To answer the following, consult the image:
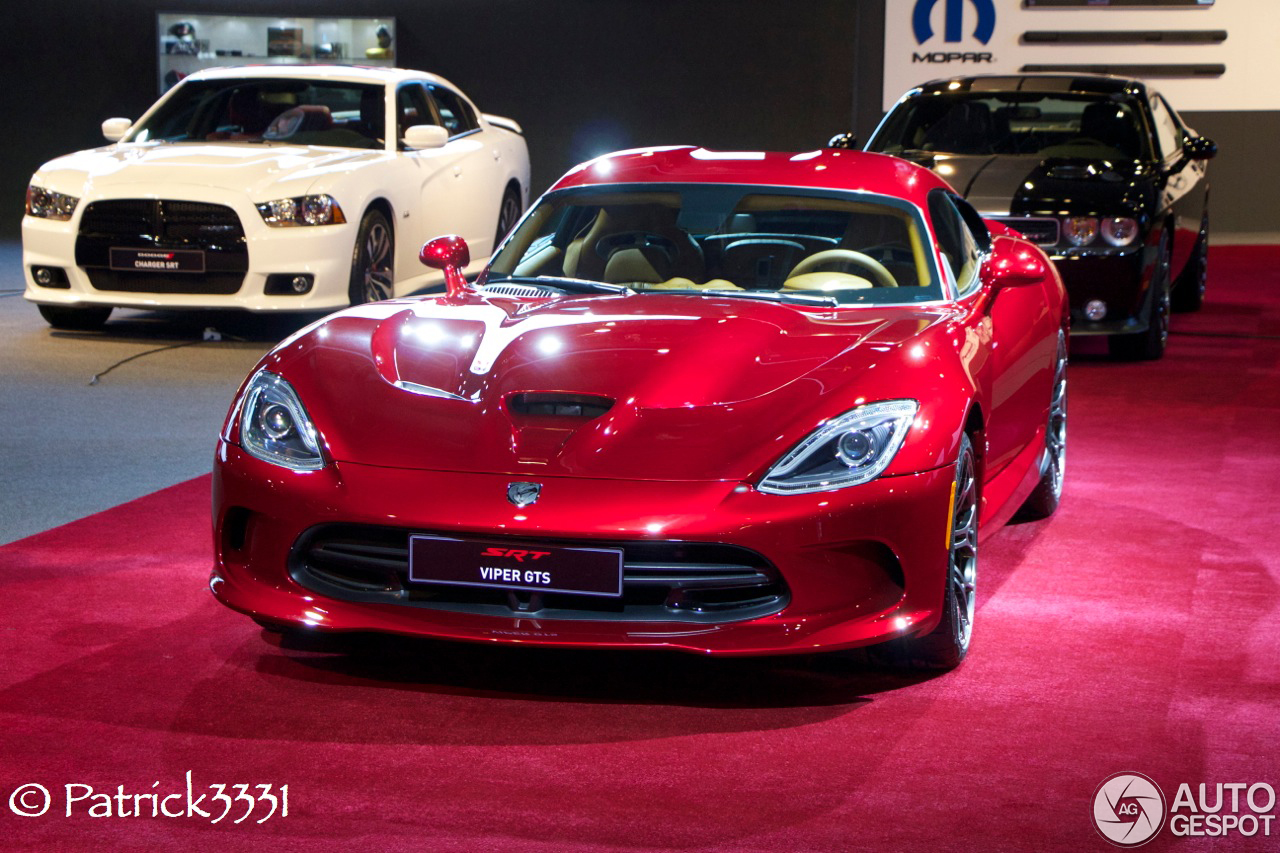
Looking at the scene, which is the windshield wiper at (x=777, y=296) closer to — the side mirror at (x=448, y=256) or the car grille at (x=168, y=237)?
the side mirror at (x=448, y=256)

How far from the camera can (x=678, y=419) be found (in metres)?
3.45

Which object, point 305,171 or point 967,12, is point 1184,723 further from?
point 967,12

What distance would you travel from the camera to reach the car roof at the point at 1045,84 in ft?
30.3

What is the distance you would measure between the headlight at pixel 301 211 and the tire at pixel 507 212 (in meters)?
2.55

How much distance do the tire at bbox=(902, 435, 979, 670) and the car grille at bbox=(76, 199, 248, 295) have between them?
5.50 metres

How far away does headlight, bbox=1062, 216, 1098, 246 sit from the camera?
8219 mm

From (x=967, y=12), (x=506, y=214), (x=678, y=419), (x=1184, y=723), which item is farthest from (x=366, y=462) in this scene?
(x=967, y=12)

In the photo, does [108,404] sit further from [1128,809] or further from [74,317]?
[1128,809]

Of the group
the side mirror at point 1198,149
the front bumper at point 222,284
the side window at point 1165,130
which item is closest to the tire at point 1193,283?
the side window at point 1165,130

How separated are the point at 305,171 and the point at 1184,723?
250 inches

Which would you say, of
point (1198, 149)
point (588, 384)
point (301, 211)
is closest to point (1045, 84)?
point (1198, 149)

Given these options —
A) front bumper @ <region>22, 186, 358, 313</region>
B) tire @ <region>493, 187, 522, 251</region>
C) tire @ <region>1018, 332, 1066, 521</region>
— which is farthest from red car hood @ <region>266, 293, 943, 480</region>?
tire @ <region>493, 187, 522, 251</region>

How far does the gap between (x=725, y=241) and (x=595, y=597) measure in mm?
1682

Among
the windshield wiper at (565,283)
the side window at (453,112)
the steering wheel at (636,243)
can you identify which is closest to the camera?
the windshield wiper at (565,283)
